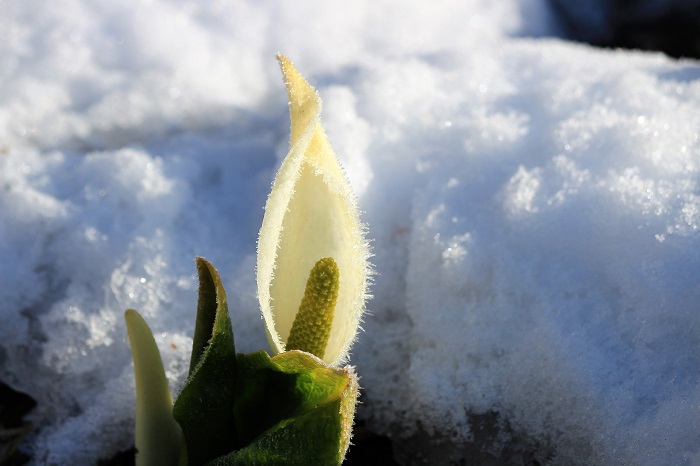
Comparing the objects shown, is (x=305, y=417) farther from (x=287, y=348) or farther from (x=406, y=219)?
(x=406, y=219)

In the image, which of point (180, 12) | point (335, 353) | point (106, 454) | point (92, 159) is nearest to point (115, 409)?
point (106, 454)

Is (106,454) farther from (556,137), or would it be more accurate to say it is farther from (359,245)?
(556,137)

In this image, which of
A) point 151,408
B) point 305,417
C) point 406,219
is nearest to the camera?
point 305,417

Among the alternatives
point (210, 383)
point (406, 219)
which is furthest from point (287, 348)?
point (406, 219)

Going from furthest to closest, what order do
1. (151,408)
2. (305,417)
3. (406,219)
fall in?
(406,219), (151,408), (305,417)

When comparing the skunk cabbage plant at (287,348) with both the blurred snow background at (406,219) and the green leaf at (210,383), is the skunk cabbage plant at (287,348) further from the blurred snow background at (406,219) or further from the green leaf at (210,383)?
the blurred snow background at (406,219)
